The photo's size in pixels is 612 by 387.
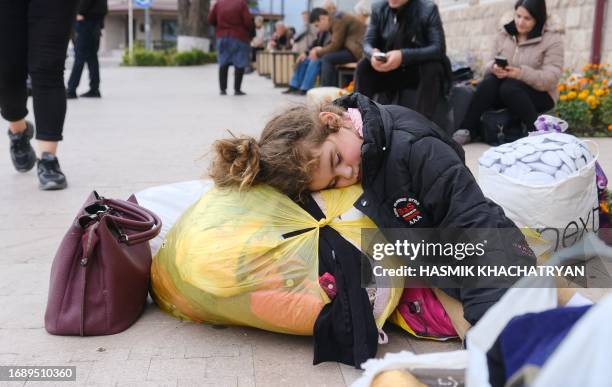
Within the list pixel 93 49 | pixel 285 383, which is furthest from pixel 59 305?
pixel 93 49

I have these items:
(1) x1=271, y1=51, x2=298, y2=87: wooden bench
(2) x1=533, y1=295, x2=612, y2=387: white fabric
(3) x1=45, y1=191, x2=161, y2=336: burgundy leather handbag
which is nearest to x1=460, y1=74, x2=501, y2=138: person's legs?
(3) x1=45, y1=191, x2=161, y2=336: burgundy leather handbag

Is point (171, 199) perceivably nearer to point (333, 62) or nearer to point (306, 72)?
point (333, 62)

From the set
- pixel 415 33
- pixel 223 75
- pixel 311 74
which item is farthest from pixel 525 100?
pixel 223 75

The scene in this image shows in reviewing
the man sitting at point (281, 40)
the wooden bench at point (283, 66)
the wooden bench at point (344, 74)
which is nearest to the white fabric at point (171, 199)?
the wooden bench at point (344, 74)

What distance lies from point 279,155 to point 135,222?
0.56 metres

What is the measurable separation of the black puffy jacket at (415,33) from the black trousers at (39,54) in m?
2.21

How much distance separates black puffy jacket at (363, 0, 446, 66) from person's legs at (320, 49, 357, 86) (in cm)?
442

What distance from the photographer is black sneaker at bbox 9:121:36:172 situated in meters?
4.57

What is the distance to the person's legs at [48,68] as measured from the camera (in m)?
3.91

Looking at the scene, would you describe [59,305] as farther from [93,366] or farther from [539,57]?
[539,57]

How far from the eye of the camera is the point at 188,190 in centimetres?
322

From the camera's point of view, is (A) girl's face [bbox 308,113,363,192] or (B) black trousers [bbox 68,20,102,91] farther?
(B) black trousers [bbox 68,20,102,91]

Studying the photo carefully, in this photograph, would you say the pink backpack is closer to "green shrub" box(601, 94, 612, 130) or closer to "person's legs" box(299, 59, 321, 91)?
"green shrub" box(601, 94, 612, 130)

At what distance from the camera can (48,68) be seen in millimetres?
4016
